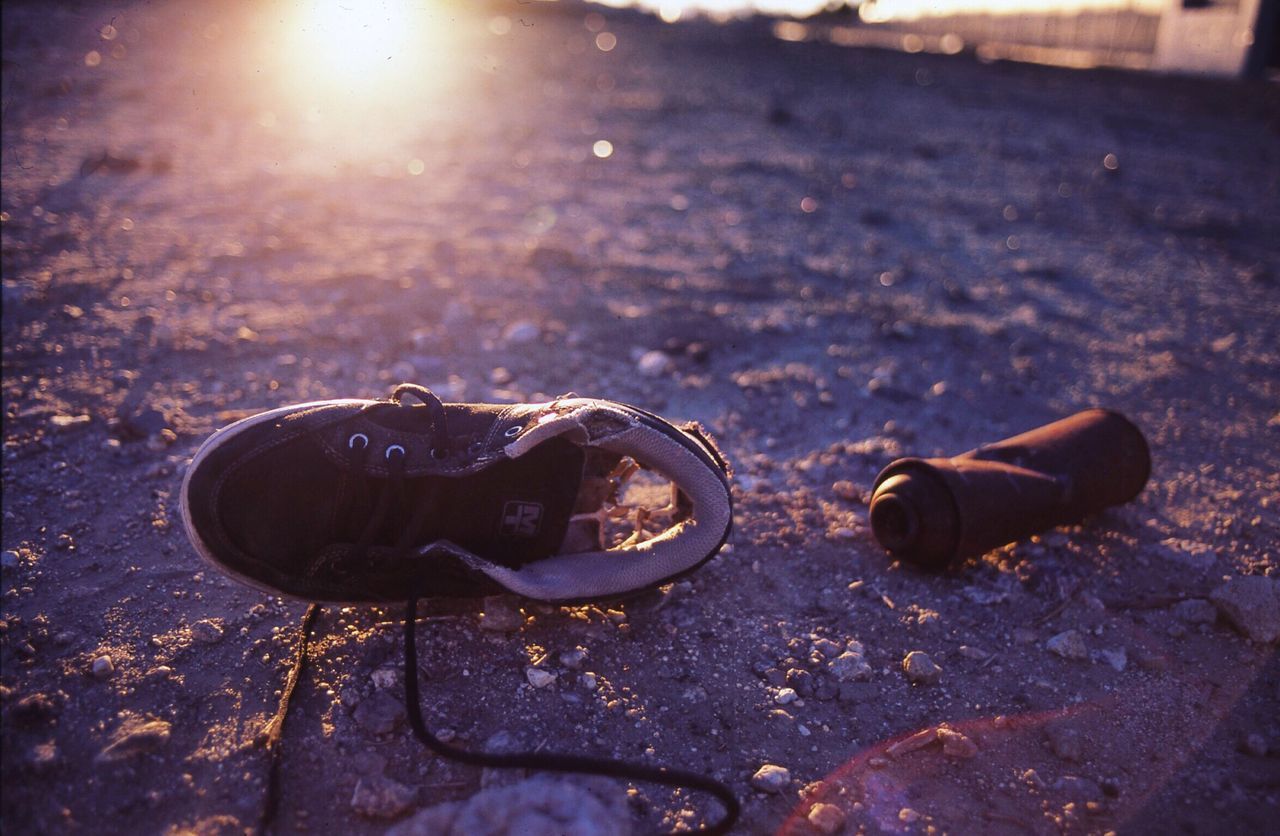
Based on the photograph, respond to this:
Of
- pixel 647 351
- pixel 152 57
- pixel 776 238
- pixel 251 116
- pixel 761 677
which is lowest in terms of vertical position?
pixel 761 677

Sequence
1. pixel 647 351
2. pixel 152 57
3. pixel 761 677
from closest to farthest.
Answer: pixel 761 677
pixel 647 351
pixel 152 57

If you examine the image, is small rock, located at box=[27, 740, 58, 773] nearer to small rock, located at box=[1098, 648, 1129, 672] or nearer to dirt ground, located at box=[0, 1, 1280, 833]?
dirt ground, located at box=[0, 1, 1280, 833]

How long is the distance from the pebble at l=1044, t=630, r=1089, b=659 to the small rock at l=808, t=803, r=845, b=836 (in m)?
0.83

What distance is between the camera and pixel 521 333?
12.4 ft

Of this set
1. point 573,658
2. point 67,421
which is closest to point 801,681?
point 573,658

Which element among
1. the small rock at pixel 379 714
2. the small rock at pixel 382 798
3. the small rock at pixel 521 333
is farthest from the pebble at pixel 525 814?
the small rock at pixel 521 333

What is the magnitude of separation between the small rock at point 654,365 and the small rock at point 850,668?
5.67ft

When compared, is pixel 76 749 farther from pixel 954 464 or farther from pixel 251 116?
pixel 251 116

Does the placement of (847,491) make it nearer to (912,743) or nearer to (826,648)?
(826,648)

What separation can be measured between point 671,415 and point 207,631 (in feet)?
5.91

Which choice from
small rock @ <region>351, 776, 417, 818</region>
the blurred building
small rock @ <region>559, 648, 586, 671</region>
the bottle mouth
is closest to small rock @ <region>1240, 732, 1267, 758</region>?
the bottle mouth

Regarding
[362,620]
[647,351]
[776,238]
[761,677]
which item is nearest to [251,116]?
[776,238]

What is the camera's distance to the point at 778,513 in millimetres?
2678

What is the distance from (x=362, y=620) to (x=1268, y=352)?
4345 millimetres
